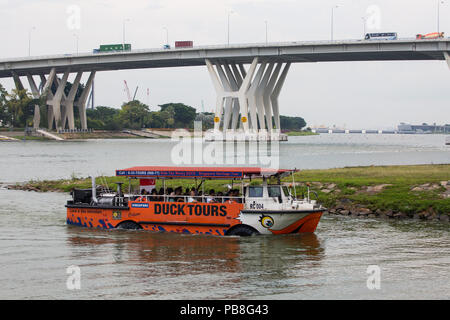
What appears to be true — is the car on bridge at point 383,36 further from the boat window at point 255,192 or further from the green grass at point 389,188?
the boat window at point 255,192

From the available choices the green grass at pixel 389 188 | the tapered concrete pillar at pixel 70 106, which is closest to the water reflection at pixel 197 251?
the green grass at pixel 389 188

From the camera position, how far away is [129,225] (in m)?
23.8

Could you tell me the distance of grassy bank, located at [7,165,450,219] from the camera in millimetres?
27564

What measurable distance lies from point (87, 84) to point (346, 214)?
129992 mm

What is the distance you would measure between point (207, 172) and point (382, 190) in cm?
1069

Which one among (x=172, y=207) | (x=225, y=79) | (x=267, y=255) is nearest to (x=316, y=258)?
(x=267, y=255)

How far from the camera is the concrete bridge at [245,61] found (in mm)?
100875

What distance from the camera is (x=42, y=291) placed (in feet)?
51.0

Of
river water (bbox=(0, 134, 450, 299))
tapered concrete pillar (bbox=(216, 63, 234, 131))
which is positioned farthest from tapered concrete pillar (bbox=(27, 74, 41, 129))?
river water (bbox=(0, 134, 450, 299))

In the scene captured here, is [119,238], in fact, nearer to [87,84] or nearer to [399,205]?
[399,205]

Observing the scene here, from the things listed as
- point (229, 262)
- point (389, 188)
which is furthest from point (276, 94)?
point (229, 262)

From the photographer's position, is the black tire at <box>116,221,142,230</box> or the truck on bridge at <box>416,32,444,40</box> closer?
the black tire at <box>116,221,142,230</box>

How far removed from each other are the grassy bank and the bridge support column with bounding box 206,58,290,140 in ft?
262

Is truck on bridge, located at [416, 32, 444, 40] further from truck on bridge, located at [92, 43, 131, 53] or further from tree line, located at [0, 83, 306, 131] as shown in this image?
tree line, located at [0, 83, 306, 131]
